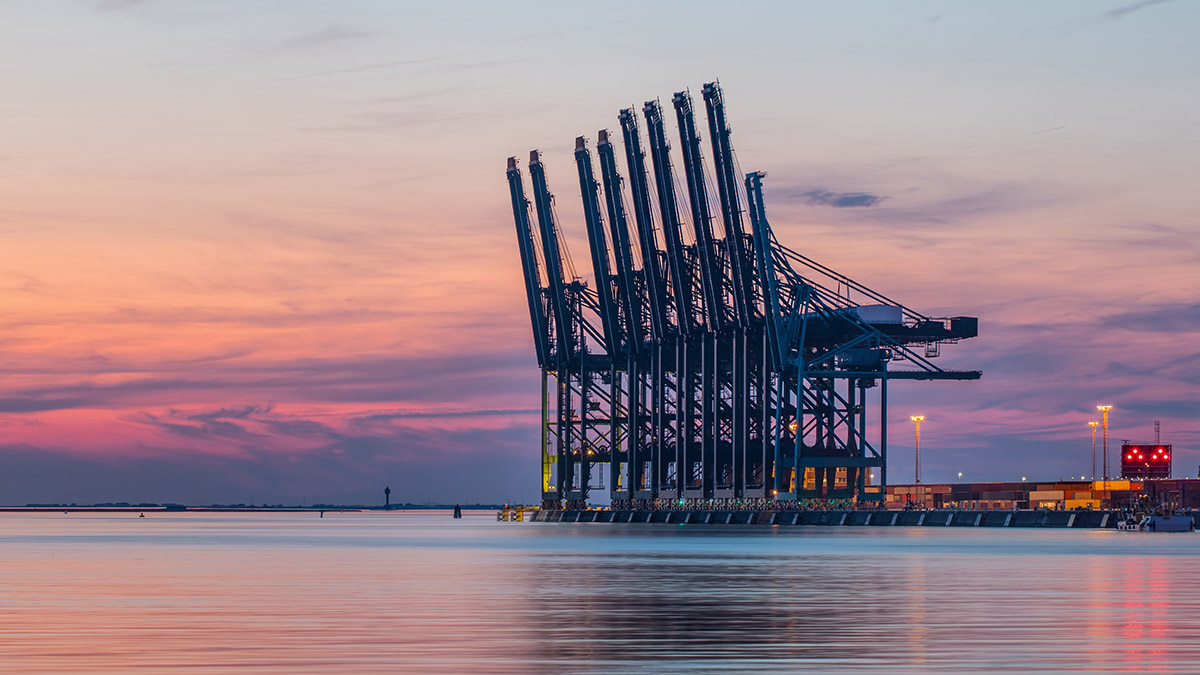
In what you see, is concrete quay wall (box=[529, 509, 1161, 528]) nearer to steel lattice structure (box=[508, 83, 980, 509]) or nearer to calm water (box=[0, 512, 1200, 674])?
steel lattice structure (box=[508, 83, 980, 509])

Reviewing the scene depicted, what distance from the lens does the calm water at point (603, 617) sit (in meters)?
21.5

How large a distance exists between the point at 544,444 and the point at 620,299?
80.8ft

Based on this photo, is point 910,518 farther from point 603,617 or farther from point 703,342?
point 603,617

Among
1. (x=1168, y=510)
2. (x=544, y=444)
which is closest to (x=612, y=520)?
(x=544, y=444)

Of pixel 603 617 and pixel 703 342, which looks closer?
pixel 603 617

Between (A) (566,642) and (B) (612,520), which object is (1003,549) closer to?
(A) (566,642)

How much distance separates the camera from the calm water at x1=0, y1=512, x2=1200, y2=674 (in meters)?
21.5

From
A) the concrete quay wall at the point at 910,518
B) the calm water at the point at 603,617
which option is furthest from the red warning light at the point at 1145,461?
the calm water at the point at 603,617

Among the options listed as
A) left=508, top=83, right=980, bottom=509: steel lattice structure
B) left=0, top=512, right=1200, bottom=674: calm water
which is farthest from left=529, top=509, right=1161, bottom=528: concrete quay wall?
left=0, top=512, right=1200, bottom=674: calm water

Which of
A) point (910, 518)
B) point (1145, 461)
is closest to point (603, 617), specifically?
point (1145, 461)

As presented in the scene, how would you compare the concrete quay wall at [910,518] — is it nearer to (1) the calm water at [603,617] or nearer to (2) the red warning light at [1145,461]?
(2) the red warning light at [1145,461]

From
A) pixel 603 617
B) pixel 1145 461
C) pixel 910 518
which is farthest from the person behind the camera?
pixel 910 518

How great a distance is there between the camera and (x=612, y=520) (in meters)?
167

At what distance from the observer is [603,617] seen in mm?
29156
